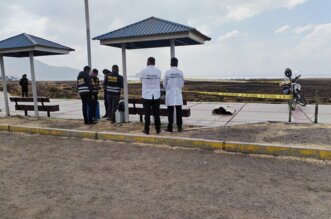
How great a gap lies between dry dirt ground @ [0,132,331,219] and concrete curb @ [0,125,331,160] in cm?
27

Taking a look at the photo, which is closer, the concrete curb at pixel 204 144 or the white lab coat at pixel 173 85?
the concrete curb at pixel 204 144

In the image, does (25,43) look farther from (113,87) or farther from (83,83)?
(113,87)

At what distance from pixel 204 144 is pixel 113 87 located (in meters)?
3.78

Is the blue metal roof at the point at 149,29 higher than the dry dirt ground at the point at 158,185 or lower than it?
higher

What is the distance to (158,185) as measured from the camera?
4.56 m

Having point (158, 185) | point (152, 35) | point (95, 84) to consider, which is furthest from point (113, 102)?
point (158, 185)

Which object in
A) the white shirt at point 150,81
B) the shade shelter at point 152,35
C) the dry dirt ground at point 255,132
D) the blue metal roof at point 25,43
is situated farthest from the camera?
the blue metal roof at point 25,43

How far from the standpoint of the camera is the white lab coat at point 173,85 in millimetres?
7613

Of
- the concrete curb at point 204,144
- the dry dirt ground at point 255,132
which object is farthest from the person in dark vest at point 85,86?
the concrete curb at point 204,144

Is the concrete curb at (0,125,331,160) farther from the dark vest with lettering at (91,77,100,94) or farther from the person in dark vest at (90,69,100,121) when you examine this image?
the dark vest with lettering at (91,77,100,94)

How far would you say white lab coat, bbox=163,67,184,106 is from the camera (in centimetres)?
761

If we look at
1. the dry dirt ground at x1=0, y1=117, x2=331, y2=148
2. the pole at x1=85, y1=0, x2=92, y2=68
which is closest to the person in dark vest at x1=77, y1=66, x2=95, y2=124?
the dry dirt ground at x1=0, y1=117, x2=331, y2=148

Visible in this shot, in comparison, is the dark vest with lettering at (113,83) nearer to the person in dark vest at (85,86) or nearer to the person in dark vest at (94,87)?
the person in dark vest at (85,86)

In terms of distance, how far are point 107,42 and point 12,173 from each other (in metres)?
4.87
